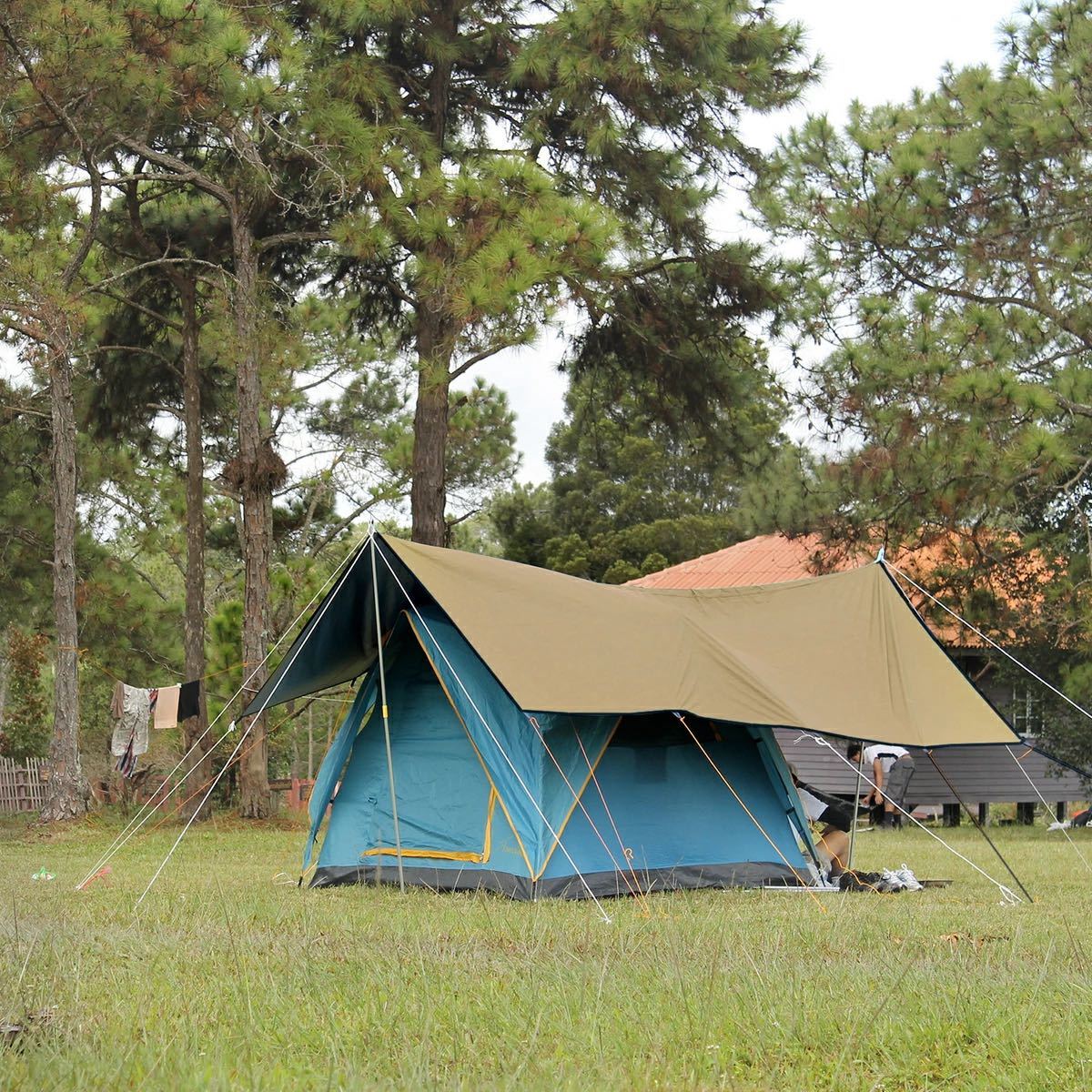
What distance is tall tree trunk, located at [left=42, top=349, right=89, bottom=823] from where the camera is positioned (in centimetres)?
1423

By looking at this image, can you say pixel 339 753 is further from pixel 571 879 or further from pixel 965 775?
pixel 965 775

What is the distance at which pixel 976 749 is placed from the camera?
1892 cm

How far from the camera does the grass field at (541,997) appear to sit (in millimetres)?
3322

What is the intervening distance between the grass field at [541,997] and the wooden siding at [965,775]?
12.4 meters

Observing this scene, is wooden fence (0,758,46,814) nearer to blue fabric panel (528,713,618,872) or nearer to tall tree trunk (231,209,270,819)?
tall tree trunk (231,209,270,819)

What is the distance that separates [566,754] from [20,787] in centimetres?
1618

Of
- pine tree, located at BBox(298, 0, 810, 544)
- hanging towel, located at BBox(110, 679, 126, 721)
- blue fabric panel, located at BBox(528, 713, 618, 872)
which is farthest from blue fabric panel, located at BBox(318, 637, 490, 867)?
hanging towel, located at BBox(110, 679, 126, 721)

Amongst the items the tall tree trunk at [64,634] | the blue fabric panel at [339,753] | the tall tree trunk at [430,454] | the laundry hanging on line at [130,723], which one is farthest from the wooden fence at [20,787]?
the blue fabric panel at [339,753]

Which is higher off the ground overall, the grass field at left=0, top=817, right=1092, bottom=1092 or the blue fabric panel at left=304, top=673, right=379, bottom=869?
the blue fabric panel at left=304, top=673, right=379, bottom=869

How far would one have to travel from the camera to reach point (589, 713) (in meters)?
7.24

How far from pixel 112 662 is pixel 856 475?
1043cm

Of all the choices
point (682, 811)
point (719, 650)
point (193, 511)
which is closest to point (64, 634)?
point (193, 511)

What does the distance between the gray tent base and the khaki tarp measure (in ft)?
3.49

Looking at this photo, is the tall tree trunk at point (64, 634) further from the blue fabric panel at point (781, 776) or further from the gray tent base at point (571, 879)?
the blue fabric panel at point (781, 776)
